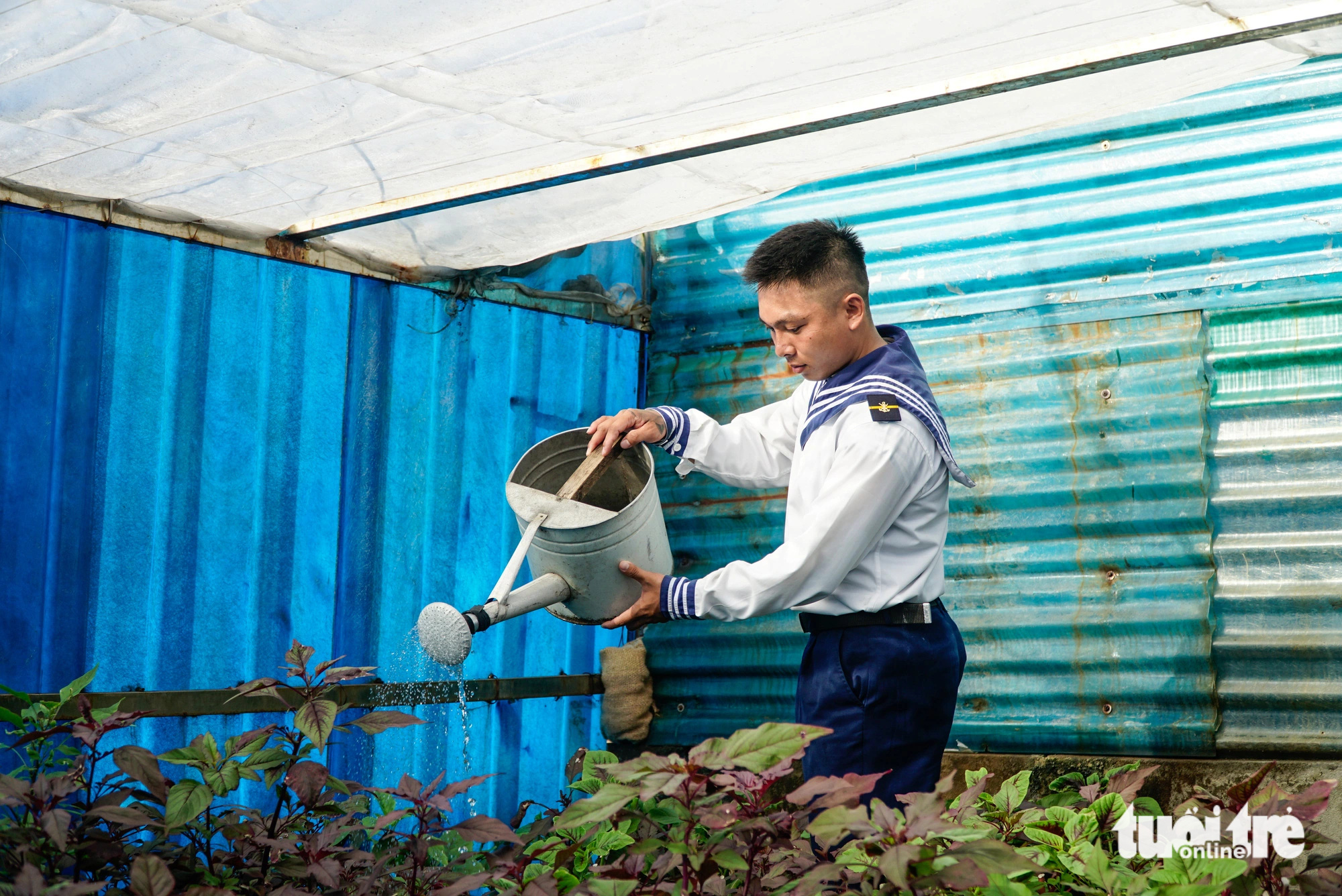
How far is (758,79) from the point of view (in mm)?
2576

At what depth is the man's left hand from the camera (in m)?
2.74

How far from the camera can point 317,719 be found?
1.80 meters

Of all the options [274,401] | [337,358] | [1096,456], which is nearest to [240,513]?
[274,401]

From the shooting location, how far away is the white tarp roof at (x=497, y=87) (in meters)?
2.25

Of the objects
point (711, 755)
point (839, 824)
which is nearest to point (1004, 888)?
point (839, 824)

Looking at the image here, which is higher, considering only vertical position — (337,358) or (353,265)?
(353,265)

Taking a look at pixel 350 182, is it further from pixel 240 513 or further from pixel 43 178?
pixel 240 513

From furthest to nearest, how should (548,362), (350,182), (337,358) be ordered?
(548,362), (337,358), (350,182)

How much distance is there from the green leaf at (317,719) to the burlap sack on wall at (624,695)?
2811 mm

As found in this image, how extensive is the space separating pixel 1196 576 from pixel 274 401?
2.88 metres

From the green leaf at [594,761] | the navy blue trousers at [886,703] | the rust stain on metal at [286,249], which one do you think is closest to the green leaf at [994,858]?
the green leaf at [594,761]

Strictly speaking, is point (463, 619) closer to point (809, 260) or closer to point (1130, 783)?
point (809, 260)

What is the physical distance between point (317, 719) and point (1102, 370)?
2.93 metres

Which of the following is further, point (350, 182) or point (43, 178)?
point (350, 182)
